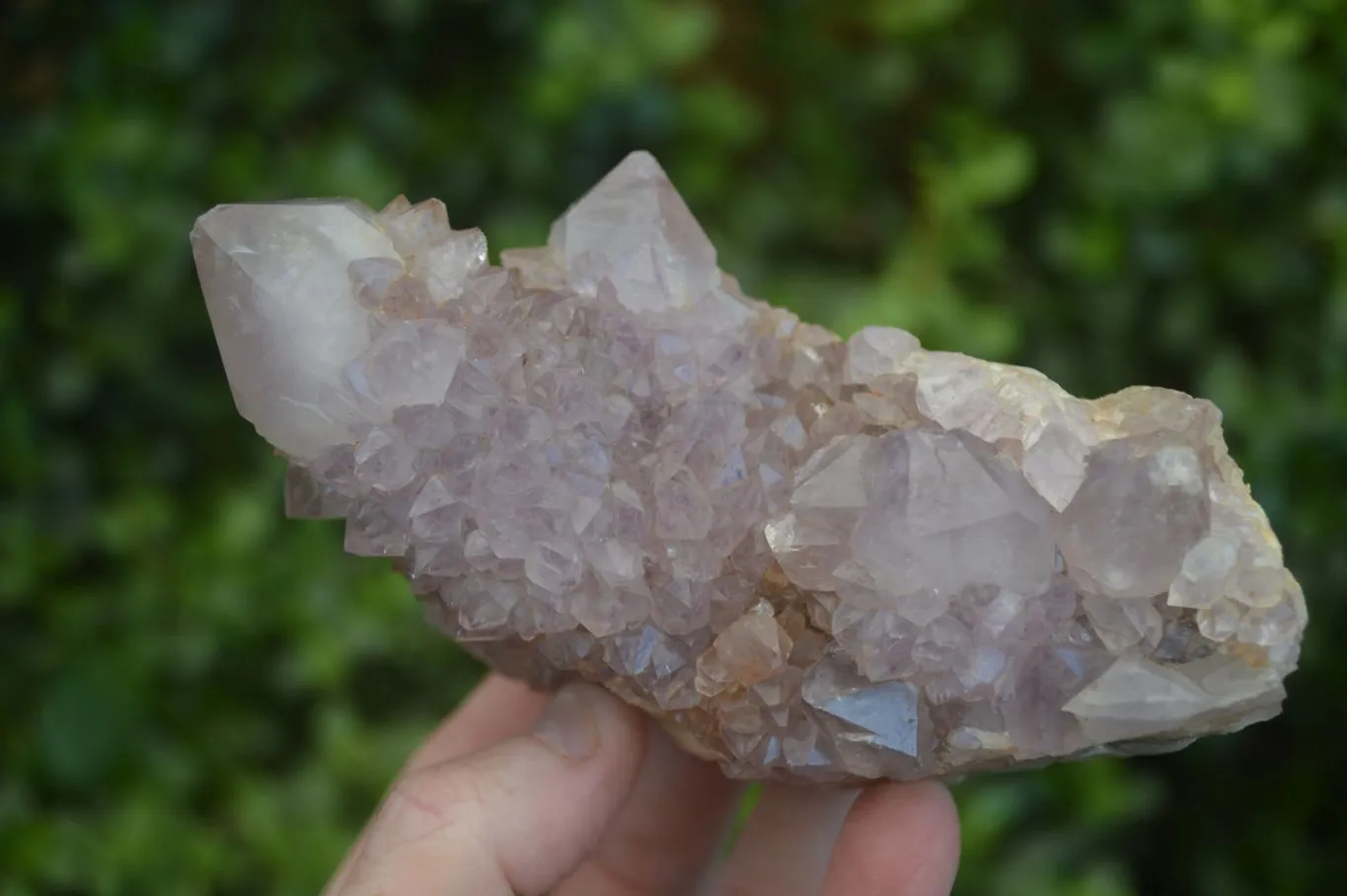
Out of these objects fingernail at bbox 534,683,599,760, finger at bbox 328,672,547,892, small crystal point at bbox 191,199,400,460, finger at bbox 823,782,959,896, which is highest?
small crystal point at bbox 191,199,400,460

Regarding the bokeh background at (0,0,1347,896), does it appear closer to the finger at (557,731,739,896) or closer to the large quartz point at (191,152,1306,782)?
the finger at (557,731,739,896)

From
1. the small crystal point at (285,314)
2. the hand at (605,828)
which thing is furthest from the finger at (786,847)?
the small crystal point at (285,314)

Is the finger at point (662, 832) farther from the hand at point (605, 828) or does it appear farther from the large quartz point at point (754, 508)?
the large quartz point at point (754, 508)

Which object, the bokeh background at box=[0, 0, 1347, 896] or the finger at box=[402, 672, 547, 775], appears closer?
the finger at box=[402, 672, 547, 775]

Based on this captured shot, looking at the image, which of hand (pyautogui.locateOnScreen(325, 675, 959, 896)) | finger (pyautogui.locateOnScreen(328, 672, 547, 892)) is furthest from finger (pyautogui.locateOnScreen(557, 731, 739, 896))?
finger (pyautogui.locateOnScreen(328, 672, 547, 892))

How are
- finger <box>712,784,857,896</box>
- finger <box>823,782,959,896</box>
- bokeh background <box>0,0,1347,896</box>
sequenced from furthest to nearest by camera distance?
bokeh background <box>0,0,1347,896</box>
finger <box>712,784,857,896</box>
finger <box>823,782,959,896</box>

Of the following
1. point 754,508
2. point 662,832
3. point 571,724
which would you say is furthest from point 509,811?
point 662,832

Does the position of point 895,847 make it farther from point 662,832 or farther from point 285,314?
point 285,314

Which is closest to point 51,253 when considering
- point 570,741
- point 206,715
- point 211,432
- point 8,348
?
point 8,348

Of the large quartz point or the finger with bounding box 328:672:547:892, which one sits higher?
the large quartz point
